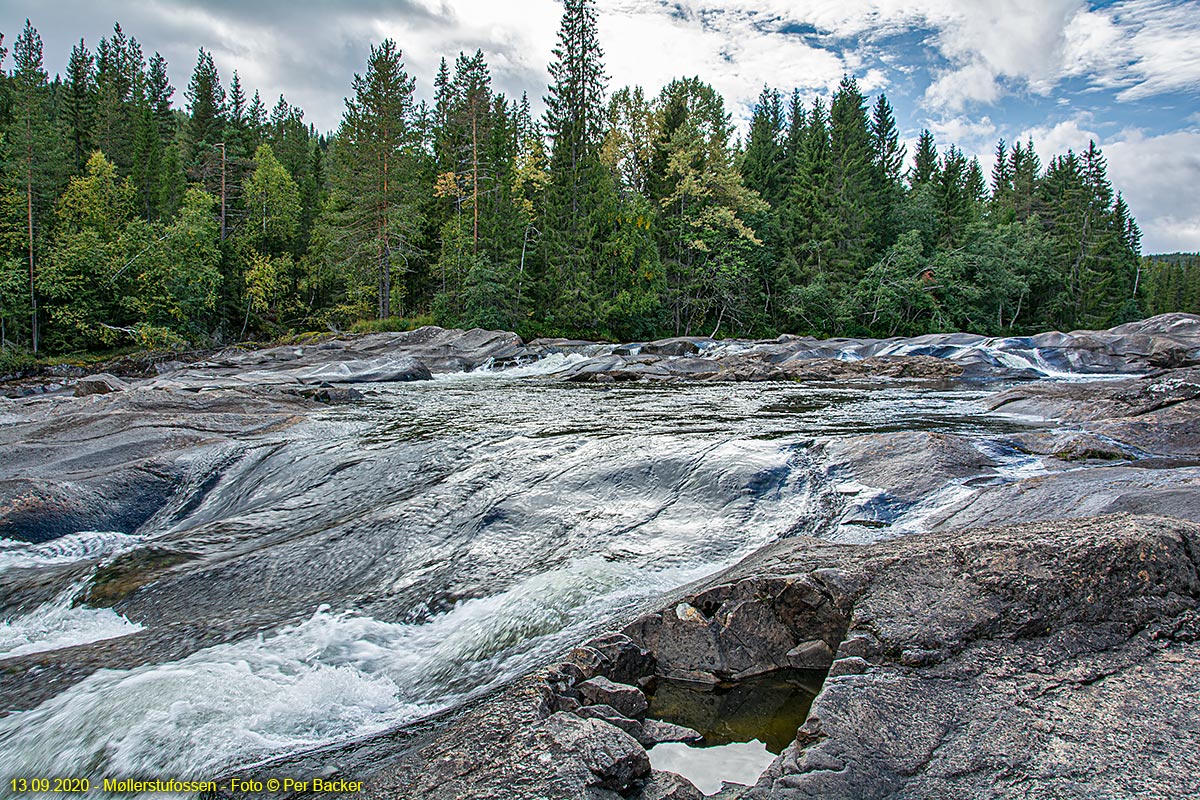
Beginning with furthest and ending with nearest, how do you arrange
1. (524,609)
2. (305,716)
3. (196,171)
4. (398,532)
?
(196,171)
(398,532)
(524,609)
(305,716)

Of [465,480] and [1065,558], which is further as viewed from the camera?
[465,480]

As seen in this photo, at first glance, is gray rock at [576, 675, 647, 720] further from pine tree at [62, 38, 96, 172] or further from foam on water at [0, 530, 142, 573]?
pine tree at [62, 38, 96, 172]

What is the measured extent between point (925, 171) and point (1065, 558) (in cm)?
6002

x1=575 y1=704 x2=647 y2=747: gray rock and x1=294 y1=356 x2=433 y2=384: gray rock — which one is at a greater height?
x1=294 y1=356 x2=433 y2=384: gray rock

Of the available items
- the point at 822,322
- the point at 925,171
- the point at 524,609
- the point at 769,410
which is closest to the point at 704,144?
the point at 822,322

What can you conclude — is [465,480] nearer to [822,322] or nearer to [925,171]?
[822,322]

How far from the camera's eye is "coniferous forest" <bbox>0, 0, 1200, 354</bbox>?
33.8 meters

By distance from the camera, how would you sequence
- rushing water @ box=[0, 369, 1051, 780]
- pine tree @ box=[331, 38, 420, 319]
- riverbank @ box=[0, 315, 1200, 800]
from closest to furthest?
riverbank @ box=[0, 315, 1200, 800]
rushing water @ box=[0, 369, 1051, 780]
pine tree @ box=[331, 38, 420, 319]

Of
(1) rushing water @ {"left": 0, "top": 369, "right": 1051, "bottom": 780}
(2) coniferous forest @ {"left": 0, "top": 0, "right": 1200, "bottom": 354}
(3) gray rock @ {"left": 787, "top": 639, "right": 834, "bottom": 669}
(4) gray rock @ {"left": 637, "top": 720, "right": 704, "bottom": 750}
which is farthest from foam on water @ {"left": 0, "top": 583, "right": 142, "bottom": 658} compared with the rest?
(2) coniferous forest @ {"left": 0, "top": 0, "right": 1200, "bottom": 354}

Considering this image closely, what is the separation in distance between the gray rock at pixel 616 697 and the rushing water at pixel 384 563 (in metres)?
0.82

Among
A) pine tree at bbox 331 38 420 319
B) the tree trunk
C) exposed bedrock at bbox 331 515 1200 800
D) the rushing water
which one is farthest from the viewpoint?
pine tree at bbox 331 38 420 319

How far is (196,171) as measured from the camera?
41031 mm

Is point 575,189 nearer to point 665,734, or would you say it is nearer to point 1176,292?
point 665,734

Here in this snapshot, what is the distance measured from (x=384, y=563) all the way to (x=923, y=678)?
4200 millimetres
